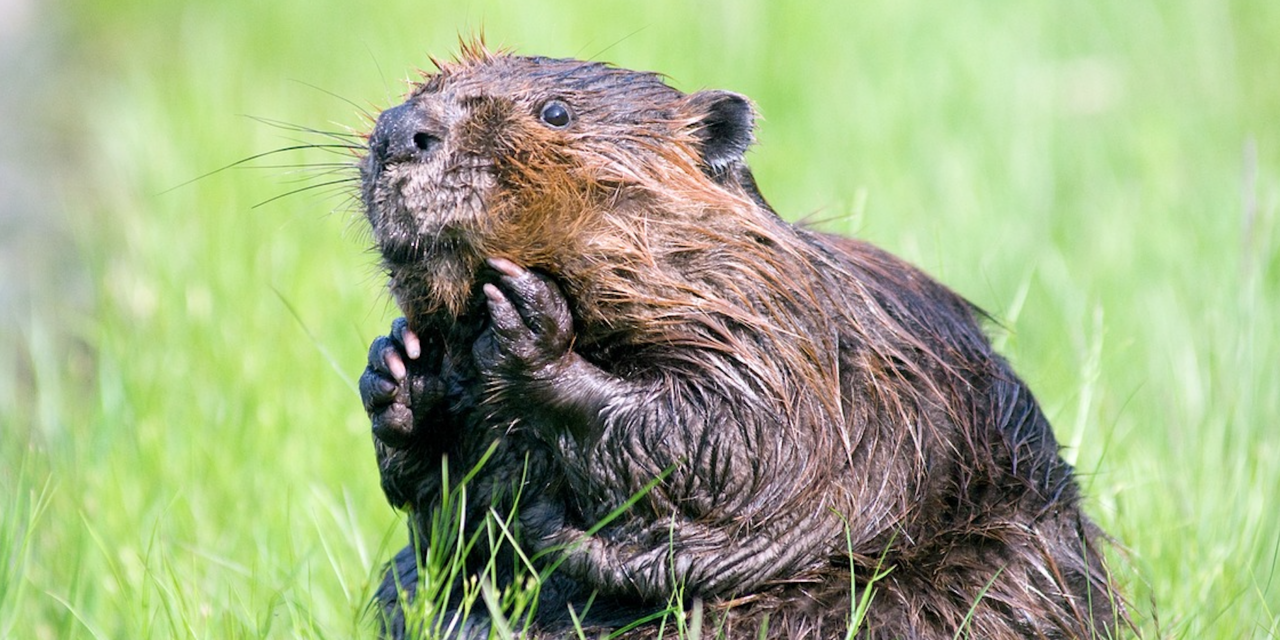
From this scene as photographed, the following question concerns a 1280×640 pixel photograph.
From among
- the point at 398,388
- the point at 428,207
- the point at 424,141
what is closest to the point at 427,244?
the point at 428,207

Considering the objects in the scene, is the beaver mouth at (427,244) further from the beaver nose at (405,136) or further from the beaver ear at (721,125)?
the beaver ear at (721,125)

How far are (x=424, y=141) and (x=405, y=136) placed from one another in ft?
0.11

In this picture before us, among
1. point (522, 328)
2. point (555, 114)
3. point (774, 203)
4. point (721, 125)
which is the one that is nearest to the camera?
point (522, 328)

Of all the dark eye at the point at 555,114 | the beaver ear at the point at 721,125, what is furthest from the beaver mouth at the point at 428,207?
the beaver ear at the point at 721,125

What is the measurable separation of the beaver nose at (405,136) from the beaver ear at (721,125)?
511 mm

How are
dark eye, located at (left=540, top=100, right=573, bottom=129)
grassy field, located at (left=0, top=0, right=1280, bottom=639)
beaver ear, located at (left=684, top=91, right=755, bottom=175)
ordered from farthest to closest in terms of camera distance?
grassy field, located at (left=0, top=0, right=1280, bottom=639) → beaver ear, located at (left=684, top=91, right=755, bottom=175) → dark eye, located at (left=540, top=100, right=573, bottom=129)

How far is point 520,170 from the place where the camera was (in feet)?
9.34

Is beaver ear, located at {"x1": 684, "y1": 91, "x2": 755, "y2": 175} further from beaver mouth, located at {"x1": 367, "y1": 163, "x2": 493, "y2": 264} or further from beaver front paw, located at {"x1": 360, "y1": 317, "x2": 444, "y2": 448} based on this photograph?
beaver front paw, located at {"x1": 360, "y1": 317, "x2": 444, "y2": 448}

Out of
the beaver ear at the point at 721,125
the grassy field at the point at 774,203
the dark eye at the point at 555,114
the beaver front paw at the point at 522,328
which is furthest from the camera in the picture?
the grassy field at the point at 774,203

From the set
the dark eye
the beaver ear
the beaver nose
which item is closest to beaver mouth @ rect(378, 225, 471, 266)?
the beaver nose

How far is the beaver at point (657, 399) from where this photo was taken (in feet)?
9.12

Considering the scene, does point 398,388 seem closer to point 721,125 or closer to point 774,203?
point 721,125

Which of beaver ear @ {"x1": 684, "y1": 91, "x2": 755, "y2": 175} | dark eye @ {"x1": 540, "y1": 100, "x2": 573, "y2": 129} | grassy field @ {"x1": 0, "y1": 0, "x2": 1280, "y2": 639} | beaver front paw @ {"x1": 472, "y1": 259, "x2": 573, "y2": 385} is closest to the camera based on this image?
beaver front paw @ {"x1": 472, "y1": 259, "x2": 573, "y2": 385}

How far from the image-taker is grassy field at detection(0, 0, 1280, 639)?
12.3ft
